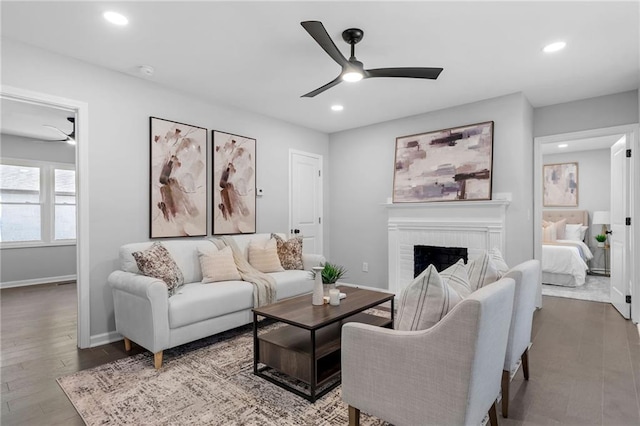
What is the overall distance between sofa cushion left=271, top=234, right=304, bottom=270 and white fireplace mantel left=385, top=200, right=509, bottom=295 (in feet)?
4.72

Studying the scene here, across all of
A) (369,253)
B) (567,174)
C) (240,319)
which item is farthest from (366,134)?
(567,174)

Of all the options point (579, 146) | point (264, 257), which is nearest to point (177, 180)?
point (264, 257)

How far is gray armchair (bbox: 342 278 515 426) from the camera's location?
1.30 meters

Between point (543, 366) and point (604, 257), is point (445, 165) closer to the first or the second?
point (543, 366)

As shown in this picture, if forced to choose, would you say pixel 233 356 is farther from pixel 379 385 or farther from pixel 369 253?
pixel 369 253

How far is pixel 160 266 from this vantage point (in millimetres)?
2951

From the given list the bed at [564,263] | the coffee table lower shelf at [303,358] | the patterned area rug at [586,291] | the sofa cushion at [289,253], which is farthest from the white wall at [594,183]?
the coffee table lower shelf at [303,358]

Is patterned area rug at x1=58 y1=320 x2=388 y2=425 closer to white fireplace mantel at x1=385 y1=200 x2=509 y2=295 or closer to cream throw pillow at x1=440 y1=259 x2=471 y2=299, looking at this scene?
cream throw pillow at x1=440 y1=259 x2=471 y2=299

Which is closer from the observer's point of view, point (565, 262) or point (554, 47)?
point (554, 47)

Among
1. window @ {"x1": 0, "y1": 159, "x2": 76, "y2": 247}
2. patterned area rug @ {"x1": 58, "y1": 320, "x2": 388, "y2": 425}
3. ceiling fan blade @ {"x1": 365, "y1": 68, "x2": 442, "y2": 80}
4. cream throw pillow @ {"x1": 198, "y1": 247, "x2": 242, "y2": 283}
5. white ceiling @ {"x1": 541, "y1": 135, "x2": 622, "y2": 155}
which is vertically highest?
white ceiling @ {"x1": 541, "y1": 135, "x2": 622, "y2": 155}

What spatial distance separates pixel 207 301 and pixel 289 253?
147 cm

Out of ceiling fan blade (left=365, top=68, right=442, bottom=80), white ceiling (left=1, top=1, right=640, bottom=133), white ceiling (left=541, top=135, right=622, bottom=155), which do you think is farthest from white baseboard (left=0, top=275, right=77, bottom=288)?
white ceiling (left=541, top=135, right=622, bottom=155)

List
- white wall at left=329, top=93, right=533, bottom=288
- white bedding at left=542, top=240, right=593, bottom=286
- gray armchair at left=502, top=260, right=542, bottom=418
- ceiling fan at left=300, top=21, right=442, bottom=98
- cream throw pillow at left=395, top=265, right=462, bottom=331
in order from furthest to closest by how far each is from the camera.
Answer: white bedding at left=542, top=240, right=593, bottom=286, white wall at left=329, top=93, right=533, bottom=288, ceiling fan at left=300, top=21, right=442, bottom=98, gray armchair at left=502, top=260, right=542, bottom=418, cream throw pillow at left=395, top=265, right=462, bottom=331

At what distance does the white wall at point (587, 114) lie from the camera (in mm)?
3900
